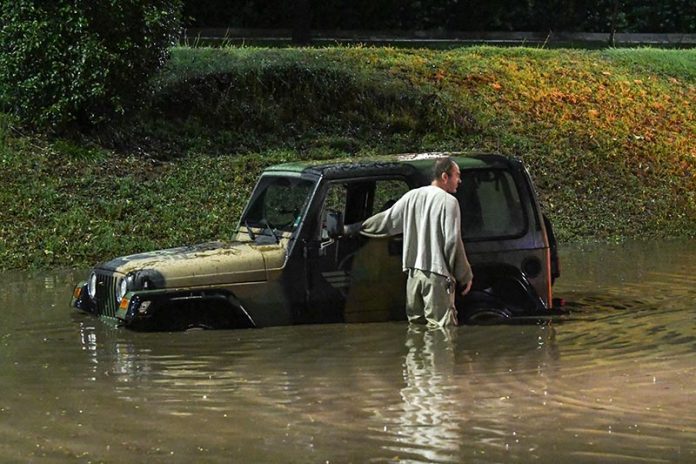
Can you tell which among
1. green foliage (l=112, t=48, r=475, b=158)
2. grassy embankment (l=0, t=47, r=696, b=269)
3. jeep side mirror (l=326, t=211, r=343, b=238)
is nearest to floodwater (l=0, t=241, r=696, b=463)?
jeep side mirror (l=326, t=211, r=343, b=238)

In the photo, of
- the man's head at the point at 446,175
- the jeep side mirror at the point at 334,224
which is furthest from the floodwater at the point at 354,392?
the man's head at the point at 446,175

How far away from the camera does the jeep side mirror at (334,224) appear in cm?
1087

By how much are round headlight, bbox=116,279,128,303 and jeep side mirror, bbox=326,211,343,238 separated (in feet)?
5.21

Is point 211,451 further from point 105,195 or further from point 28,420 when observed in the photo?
point 105,195

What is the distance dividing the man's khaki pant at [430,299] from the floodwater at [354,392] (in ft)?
0.53

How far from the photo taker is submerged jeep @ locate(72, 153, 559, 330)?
10.7 meters

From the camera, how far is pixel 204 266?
35.0 feet

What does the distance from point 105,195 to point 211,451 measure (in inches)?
456

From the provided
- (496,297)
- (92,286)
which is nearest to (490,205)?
(496,297)

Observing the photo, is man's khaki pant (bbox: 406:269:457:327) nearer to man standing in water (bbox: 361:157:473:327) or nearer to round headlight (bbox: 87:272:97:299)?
man standing in water (bbox: 361:157:473:327)

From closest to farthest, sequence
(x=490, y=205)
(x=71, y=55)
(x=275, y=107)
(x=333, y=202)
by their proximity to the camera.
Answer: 1. (x=333, y=202)
2. (x=490, y=205)
3. (x=71, y=55)
4. (x=275, y=107)

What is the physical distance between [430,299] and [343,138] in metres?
11.4

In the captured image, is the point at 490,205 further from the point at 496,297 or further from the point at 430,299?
the point at 430,299

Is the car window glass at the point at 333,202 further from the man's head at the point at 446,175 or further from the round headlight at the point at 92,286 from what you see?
the round headlight at the point at 92,286
